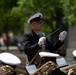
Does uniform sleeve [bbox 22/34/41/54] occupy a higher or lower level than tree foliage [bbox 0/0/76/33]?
lower

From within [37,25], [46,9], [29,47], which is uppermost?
[46,9]

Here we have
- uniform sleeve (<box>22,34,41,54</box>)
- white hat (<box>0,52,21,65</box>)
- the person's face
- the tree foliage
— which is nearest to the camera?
white hat (<box>0,52,21,65</box>)

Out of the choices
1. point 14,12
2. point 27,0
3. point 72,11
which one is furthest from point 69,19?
point 14,12

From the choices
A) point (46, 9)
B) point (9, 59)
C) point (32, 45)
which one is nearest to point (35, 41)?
point (32, 45)

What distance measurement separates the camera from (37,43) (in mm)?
6742

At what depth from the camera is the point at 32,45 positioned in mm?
6770

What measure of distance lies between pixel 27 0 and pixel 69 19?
314 cm

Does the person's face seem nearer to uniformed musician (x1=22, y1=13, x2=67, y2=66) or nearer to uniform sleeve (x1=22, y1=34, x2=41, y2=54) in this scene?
uniformed musician (x1=22, y1=13, x2=67, y2=66)

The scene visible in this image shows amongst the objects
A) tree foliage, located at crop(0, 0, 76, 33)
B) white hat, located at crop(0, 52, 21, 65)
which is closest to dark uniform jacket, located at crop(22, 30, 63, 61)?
white hat, located at crop(0, 52, 21, 65)

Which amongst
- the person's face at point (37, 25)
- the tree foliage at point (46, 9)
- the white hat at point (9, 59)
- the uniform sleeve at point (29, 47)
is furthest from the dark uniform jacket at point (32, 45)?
the tree foliage at point (46, 9)

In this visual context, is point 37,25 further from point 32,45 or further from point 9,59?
point 9,59

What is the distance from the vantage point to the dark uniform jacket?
670 cm

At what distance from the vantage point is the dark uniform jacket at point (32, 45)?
670cm

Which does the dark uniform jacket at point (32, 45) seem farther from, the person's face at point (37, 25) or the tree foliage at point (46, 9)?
the tree foliage at point (46, 9)
